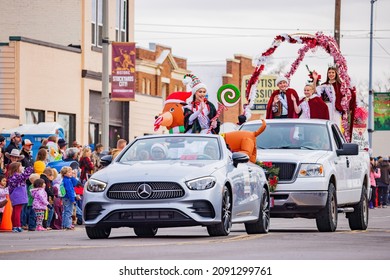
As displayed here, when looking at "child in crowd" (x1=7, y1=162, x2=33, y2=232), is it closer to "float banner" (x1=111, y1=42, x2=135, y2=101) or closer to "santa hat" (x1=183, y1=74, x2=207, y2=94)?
"santa hat" (x1=183, y1=74, x2=207, y2=94)

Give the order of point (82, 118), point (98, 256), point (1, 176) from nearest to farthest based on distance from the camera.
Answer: point (98, 256) → point (1, 176) → point (82, 118)

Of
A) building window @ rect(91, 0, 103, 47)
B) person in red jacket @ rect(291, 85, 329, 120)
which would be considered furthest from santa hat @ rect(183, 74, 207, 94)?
building window @ rect(91, 0, 103, 47)

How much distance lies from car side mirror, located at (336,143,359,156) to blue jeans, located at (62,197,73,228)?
5899mm

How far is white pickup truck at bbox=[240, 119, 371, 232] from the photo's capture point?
22000mm

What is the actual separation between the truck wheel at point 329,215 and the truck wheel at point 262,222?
1.41m

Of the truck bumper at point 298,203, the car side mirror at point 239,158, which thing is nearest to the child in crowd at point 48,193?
the truck bumper at point 298,203

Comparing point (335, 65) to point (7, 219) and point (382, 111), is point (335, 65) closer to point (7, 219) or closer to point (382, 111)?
point (7, 219)

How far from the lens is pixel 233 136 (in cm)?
2195

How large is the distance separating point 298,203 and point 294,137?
1.63 metres

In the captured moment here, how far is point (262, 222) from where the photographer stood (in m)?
20.7

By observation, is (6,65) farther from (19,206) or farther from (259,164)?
(259,164)

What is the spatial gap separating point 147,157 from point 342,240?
3.09 meters

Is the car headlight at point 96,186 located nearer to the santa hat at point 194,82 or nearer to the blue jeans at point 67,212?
the santa hat at point 194,82

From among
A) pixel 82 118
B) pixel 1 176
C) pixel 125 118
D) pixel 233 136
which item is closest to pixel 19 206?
pixel 1 176
